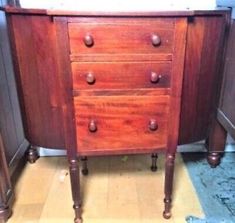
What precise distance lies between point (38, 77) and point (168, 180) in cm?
64

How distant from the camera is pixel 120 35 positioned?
2.95 ft

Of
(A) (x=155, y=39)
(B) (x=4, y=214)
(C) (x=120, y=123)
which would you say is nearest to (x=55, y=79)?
(C) (x=120, y=123)

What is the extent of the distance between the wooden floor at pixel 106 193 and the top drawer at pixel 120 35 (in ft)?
2.31

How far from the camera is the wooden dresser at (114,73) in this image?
35.1 inches

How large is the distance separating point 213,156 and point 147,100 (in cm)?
73

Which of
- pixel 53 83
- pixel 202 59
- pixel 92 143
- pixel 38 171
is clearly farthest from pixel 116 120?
pixel 38 171

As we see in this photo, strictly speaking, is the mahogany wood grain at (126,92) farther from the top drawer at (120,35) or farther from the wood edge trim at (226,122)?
the wood edge trim at (226,122)

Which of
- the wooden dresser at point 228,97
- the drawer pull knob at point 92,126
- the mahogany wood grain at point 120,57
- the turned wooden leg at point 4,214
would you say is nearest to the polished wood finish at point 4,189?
the turned wooden leg at point 4,214

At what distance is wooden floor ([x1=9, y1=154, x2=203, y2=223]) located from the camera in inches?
47.7

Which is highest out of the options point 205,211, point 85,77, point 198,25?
point 198,25

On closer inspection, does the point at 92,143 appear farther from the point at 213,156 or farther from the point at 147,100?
the point at 213,156

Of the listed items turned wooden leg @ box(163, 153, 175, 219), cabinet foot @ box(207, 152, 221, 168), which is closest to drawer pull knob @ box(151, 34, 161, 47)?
turned wooden leg @ box(163, 153, 175, 219)

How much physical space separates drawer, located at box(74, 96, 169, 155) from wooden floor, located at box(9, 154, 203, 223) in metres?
0.35

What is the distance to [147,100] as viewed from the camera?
0.98 metres
